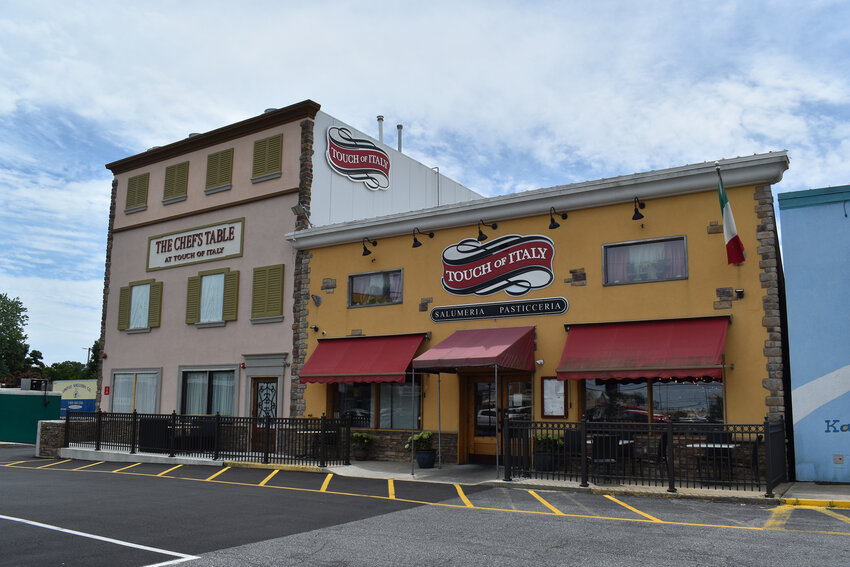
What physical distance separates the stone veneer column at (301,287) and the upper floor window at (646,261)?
30.4 feet

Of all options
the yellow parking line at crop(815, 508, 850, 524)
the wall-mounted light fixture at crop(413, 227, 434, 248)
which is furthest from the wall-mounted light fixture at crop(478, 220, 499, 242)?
the yellow parking line at crop(815, 508, 850, 524)

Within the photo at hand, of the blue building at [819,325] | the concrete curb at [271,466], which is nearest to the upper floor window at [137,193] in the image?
→ the concrete curb at [271,466]

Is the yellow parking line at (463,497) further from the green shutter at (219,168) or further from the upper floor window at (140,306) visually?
the upper floor window at (140,306)

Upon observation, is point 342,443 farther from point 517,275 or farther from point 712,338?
point 712,338

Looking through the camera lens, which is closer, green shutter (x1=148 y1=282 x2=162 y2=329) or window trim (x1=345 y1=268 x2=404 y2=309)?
window trim (x1=345 y1=268 x2=404 y2=309)

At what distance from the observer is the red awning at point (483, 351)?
15773 mm

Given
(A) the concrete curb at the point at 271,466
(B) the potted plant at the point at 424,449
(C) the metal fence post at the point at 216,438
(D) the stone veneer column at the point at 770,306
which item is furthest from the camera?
(C) the metal fence post at the point at 216,438

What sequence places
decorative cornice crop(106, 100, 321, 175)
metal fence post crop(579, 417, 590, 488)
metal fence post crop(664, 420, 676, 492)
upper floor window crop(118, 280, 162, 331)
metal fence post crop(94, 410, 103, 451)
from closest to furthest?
metal fence post crop(664, 420, 676, 492)
metal fence post crop(579, 417, 590, 488)
metal fence post crop(94, 410, 103, 451)
decorative cornice crop(106, 100, 321, 175)
upper floor window crop(118, 280, 162, 331)

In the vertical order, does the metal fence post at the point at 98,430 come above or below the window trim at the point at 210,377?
below

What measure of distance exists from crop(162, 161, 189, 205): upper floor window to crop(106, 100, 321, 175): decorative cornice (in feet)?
1.69

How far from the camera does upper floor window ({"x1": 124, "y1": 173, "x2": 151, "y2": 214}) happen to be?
88.0 ft

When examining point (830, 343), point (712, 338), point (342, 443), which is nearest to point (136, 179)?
point (342, 443)

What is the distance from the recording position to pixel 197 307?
24156 millimetres

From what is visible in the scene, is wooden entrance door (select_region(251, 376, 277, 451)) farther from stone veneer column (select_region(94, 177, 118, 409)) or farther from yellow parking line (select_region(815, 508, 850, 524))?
yellow parking line (select_region(815, 508, 850, 524))
